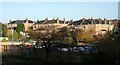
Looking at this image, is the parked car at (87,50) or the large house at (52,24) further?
the large house at (52,24)

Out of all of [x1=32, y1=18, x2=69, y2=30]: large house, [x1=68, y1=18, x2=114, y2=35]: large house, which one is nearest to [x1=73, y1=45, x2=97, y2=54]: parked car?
[x1=32, y1=18, x2=69, y2=30]: large house

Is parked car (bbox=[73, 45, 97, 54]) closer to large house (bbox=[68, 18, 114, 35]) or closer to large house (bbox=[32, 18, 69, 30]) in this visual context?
large house (bbox=[32, 18, 69, 30])

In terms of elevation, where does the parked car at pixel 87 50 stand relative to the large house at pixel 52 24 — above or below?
below

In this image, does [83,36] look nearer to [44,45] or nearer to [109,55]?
[44,45]

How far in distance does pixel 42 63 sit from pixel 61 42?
4.66 m

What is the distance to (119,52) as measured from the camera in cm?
980

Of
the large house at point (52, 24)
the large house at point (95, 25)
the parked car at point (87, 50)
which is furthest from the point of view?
the large house at point (95, 25)

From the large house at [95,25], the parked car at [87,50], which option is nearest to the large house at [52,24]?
the large house at [95,25]

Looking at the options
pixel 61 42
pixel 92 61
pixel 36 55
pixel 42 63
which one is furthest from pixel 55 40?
pixel 92 61

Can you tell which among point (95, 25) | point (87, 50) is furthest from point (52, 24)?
point (87, 50)

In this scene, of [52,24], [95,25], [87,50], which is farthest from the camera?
[52,24]

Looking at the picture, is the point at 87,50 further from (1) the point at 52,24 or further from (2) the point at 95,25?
(1) the point at 52,24

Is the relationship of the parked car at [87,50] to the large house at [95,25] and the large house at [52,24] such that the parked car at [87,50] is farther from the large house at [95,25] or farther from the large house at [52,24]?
the large house at [95,25]

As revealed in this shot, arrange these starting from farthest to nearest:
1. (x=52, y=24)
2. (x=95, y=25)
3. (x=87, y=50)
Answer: (x=52, y=24) < (x=95, y=25) < (x=87, y=50)
